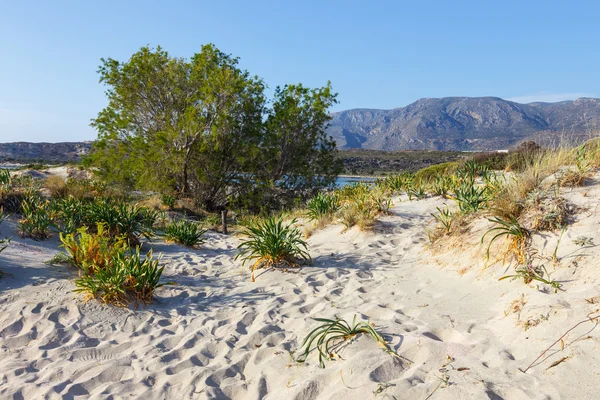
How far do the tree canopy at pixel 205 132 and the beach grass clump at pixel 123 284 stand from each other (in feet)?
34.1

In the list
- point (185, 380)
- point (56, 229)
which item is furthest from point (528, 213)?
point (56, 229)

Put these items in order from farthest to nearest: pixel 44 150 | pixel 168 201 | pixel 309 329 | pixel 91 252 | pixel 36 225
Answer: pixel 44 150, pixel 168 201, pixel 36 225, pixel 91 252, pixel 309 329

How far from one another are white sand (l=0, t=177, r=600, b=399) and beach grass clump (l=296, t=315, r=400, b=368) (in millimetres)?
76

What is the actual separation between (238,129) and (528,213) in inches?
493

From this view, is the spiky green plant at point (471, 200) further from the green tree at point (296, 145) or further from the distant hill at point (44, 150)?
the distant hill at point (44, 150)

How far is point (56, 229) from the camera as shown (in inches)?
294

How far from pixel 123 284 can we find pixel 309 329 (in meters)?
2.28

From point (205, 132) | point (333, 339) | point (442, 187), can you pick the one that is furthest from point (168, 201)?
point (333, 339)

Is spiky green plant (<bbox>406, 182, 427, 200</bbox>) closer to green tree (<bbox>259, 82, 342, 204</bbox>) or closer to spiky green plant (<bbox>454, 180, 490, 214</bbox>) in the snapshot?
spiky green plant (<bbox>454, 180, 490, 214</bbox>)

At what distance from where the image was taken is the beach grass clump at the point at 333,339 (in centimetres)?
322

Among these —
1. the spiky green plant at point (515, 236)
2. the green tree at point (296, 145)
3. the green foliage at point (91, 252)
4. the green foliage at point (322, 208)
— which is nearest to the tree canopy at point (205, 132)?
the green tree at point (296, 145)

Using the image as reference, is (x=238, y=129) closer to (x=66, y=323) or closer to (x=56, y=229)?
(x=56, y=229)

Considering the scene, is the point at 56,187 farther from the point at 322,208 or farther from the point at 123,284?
the point at 123,284

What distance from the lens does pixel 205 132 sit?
15.0 m
